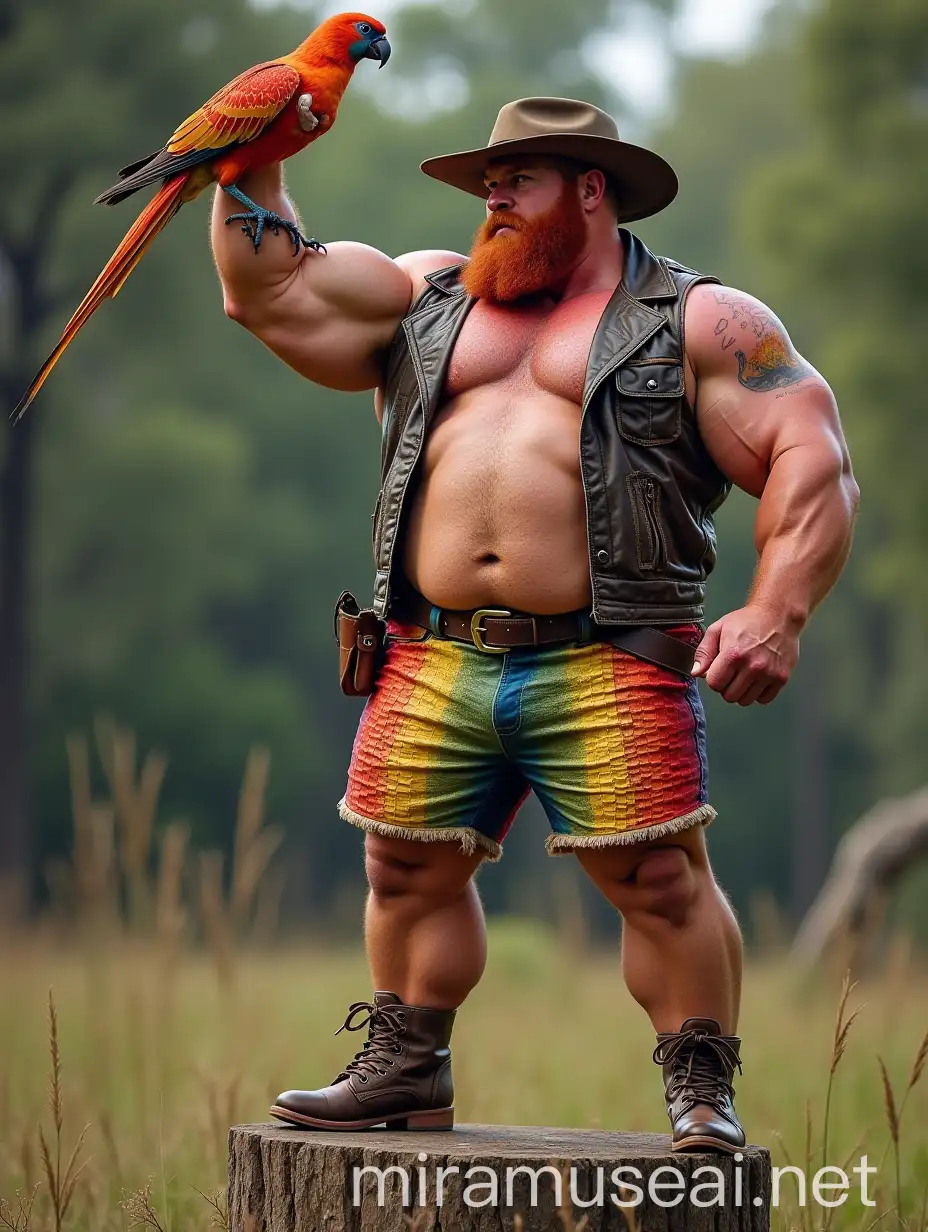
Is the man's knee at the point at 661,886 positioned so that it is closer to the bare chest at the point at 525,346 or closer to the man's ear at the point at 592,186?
the bare chest at the point at 525,346

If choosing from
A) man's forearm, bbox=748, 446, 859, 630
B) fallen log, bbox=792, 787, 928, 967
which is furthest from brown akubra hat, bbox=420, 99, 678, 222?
fallen log, bbox=792, 787, 928, 967

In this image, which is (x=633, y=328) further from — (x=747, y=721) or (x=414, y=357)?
(x=747, y=721)

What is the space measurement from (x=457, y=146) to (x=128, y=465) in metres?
8.13

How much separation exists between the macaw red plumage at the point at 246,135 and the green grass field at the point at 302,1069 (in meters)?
1.62

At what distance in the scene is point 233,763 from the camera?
17078mm

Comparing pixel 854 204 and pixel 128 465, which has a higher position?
pixel 854 204

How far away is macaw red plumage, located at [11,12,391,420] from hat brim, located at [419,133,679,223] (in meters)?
0.24

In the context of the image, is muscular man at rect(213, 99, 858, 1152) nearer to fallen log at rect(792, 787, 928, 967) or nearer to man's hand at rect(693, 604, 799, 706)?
man's hand at rect(693, 604, 799, 706)

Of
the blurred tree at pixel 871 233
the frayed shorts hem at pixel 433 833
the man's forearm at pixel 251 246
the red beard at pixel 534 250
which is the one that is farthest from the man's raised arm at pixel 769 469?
the blurred tree at pixel 871 233

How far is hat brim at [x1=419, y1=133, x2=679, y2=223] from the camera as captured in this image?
126 inches

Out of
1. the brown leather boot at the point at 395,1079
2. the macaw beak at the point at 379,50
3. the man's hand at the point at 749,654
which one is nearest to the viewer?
the man's hand at the point at 749,654

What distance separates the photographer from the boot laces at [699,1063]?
10.00ft

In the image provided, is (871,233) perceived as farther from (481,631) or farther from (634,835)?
(634,835)

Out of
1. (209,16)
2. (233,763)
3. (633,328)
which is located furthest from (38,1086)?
(233,763)
